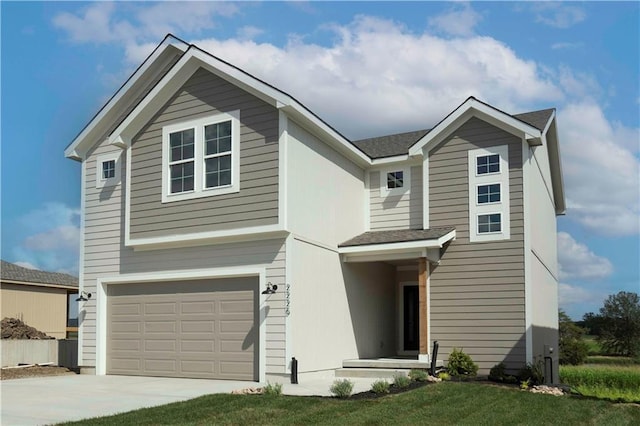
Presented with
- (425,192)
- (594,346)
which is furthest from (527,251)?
(594,346)

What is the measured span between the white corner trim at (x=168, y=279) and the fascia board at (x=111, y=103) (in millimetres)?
3780

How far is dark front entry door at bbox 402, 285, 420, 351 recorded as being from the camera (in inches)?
778

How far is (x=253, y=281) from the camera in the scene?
600 inches

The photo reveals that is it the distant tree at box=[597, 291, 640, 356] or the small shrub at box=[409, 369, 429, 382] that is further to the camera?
the distant tree at box=[597, 291, 640, 356]

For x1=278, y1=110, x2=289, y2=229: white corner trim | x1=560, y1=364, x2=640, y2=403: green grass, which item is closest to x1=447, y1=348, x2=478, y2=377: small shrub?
x1=560, y1=364, x2=640, y2=403: green grass

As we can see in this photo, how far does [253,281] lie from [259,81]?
447cm

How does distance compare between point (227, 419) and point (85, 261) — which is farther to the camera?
point (85, 261)

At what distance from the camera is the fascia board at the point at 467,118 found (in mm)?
16203

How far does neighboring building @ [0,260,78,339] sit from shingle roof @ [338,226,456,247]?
16.6m

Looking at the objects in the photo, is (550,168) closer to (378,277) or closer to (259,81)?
(378,277)

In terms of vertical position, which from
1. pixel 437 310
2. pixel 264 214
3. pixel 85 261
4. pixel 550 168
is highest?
pixel 550 168

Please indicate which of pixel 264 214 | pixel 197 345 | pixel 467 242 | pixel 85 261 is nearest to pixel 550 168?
pixel 467 242

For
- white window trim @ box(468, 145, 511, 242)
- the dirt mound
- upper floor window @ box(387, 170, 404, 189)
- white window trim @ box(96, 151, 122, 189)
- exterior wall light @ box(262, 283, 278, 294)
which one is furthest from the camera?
the dirt mound

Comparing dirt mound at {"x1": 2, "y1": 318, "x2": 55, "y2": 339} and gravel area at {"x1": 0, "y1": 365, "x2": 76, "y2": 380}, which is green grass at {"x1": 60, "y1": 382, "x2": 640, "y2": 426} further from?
dirt mound at {"x1": 2, "y1": 318, "x2": 55, "y2": 339}
